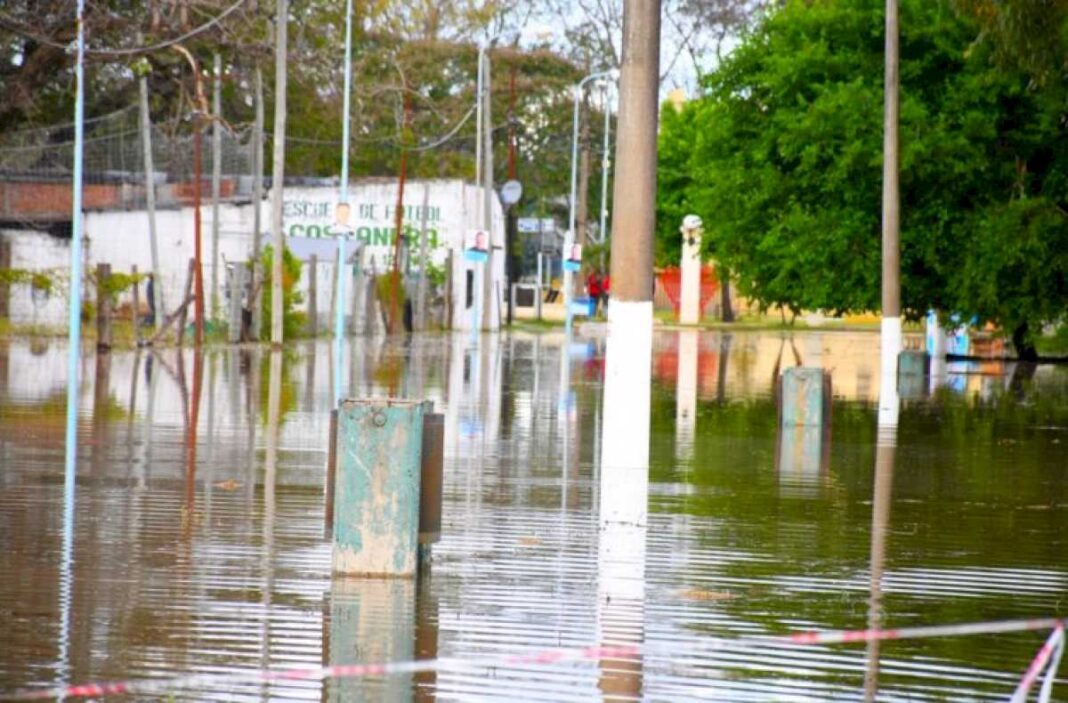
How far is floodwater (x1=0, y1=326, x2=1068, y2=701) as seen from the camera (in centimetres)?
880

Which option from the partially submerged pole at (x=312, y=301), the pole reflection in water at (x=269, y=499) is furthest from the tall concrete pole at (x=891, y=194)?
the partially submerged pole at (x=312, y=301)

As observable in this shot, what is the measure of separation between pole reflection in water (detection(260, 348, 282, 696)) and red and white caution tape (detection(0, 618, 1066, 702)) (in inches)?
10.7

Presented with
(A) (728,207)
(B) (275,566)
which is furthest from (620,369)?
(A) (728,207)

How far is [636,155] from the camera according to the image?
1409 centimetres

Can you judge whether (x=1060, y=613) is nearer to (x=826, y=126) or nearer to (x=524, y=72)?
(x=826, y=126)

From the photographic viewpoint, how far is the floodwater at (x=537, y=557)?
8.80 m

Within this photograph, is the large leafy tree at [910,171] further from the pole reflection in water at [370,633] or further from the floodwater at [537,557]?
the pole reflection in water at [370,633]

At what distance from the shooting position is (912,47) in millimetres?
40406

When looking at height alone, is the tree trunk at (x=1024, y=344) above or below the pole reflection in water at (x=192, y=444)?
above

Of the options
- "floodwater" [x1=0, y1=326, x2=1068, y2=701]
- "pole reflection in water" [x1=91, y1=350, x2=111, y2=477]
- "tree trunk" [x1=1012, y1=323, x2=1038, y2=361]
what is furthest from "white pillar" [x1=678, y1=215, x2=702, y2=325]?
"floodwater" [x1=0, y1=326, x2=1068, y2=701]

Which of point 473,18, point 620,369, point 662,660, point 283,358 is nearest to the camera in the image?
point 662,660

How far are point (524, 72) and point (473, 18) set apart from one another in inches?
168

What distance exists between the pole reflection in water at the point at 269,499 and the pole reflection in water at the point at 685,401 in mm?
3682

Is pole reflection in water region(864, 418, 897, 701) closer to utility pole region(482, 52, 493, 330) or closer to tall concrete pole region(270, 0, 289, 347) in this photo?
tall concrete pole region(270, 0, 289, 347)
